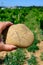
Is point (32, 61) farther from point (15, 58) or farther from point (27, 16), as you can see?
point (27, 16)

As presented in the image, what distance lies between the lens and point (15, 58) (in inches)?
146

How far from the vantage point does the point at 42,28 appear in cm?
566

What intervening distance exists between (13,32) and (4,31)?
0.21 ft

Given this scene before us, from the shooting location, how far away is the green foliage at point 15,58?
3.58 meters

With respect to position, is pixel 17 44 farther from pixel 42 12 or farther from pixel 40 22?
pixel 42 12

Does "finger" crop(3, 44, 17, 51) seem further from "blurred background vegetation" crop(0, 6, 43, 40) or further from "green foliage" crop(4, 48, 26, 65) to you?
"blurred background vegetation" crop(0, 6, 43, 40)

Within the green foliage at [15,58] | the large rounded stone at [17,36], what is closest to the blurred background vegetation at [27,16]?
the green foliage at [15,58]

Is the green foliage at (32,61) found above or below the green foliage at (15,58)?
below

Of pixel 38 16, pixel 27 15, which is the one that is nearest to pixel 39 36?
pixel 38 16

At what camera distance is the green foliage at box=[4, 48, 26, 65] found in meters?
3.58

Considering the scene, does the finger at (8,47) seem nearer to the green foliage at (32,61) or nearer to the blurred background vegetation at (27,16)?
the green foliage at (32,61)

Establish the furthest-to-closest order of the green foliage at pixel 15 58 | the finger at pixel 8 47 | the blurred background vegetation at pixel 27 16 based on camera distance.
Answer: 1. the blurred background vegetation at pixel 27 16
2. the green foliage at pixel 15 58
3. the finger at pixel 8 47

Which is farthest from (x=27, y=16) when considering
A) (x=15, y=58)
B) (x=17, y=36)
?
(x=17, y=36)

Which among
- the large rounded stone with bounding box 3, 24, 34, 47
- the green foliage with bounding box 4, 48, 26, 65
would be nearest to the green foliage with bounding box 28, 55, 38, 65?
the green foliage with bounding box 4, 48, 26, 65
